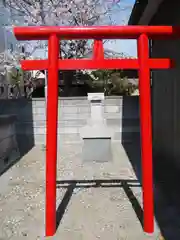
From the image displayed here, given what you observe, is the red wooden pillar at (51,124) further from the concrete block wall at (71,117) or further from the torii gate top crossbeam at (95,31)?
the concrete block wall at (71,117)

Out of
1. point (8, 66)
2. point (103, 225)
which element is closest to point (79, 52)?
point (8, 66)

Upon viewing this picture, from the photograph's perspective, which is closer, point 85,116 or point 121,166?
point 121,166

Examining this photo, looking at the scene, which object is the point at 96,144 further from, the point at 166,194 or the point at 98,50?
the point at 98,50

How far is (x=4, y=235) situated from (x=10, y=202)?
1.08 meters

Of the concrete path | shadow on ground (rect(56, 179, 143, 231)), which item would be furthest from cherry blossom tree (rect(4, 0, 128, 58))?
shadow on ground (rect(56, 179, 143, 231))

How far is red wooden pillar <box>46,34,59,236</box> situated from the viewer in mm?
3369

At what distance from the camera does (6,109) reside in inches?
394

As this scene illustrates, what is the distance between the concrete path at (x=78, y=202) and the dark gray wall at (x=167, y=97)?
1.02m

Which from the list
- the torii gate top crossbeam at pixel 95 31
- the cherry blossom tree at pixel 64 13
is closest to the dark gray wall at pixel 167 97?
the torii gate top crossbeam at pixel 95 31

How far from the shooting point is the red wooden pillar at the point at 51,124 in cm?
337

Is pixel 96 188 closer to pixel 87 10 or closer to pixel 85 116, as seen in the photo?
pixel 85 116

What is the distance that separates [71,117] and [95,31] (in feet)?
21.7

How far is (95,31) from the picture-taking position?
3316 mm

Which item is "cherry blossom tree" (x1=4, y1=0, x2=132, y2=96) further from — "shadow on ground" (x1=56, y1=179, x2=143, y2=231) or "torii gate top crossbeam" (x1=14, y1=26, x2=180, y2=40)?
"torii gate top crossbeam" (x1=14, y1=26, x2=180, y2=40)
